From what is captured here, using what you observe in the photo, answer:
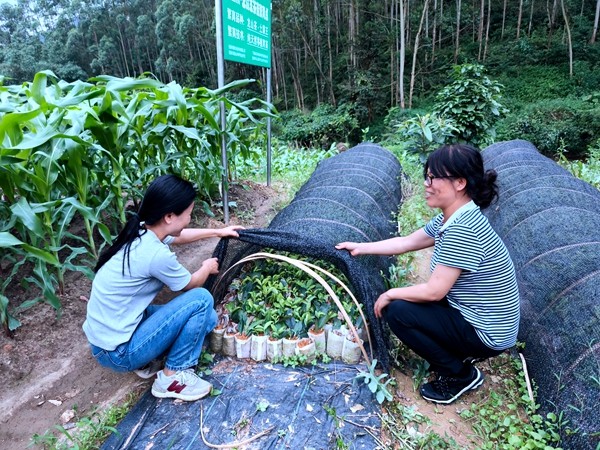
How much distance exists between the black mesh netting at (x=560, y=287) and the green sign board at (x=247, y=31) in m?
2.79

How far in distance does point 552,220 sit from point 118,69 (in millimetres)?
33356

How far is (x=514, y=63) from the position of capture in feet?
48.8

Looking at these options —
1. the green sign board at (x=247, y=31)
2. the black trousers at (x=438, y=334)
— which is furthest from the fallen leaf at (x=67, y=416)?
the green sign board at (x=247, y=31)

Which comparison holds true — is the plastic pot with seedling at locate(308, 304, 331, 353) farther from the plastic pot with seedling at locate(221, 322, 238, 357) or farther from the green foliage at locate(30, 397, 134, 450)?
the green foliage at locate(30, 397, 134, 450)

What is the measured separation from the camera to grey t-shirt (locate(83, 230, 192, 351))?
5.31 feet

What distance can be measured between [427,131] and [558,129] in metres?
6.69

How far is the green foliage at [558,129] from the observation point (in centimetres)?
926

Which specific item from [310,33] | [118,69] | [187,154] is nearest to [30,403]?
[187,154]

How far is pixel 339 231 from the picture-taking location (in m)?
2.31

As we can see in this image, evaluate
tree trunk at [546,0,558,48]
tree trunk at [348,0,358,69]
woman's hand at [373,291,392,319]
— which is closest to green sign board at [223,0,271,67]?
woman's hand at [373,291,392,319]

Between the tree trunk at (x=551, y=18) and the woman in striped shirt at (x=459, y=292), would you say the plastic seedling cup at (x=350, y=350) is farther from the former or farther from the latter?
the tree trunk at (x=551, y=18)

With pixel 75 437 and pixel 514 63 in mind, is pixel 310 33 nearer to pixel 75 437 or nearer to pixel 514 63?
pixel 514 63

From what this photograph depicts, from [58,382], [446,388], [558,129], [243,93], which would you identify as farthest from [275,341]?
[243,93]

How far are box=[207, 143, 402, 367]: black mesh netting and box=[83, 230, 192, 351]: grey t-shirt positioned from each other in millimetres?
523
